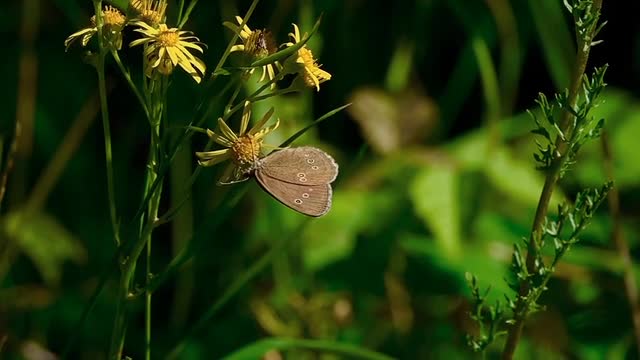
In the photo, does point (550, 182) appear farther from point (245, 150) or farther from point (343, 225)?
point (343, 225)

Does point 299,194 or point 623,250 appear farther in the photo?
point 623,250

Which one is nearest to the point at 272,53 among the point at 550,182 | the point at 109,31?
the point at 109,31

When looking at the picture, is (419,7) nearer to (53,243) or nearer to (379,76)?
(379,76)

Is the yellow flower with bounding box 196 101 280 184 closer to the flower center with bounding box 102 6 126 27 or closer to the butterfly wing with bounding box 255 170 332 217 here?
the butterfly wing with bounding box 255 170 332 217

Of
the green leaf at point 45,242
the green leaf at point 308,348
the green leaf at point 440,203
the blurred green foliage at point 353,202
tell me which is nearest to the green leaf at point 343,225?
the blurred green foliage at point 353,202

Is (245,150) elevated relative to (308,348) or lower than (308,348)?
elevated

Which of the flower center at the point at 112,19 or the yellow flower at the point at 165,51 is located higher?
the yellow flower at the point at 165,51

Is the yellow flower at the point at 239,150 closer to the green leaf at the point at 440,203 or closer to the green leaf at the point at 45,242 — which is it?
the green leaf at the point at 440,203
